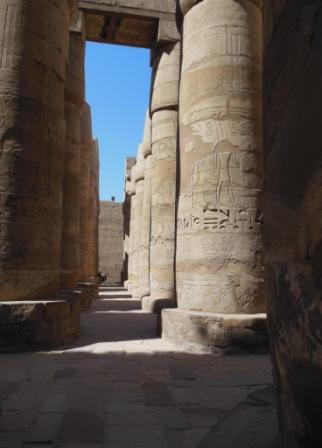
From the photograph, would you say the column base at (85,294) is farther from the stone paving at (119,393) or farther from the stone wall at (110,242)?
the stone wall at (110,242)

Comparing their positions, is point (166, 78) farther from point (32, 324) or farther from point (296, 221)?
point (296, 221)

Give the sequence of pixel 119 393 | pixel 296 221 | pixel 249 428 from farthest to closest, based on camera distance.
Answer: pixel 119 393, pixel 249 428, pixel 296 221

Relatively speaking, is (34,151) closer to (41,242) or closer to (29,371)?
(41,242)

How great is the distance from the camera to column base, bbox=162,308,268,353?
529 cm

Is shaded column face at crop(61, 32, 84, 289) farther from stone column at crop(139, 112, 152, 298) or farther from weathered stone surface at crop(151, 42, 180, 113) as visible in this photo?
stone column at crop(139, 112, 152, 298)

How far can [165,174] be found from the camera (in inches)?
416

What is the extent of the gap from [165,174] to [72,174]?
7.61ft

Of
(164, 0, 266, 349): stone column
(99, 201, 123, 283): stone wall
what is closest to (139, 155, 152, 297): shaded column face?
(164, 0, 266, 349): stone column

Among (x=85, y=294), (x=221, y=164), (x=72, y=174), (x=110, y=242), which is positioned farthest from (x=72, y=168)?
(x=110, y=242)

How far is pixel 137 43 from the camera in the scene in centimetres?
1169

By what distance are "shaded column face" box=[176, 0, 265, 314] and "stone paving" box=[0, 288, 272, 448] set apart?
929mm

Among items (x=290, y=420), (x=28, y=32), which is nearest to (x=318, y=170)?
(x=290, y=420)

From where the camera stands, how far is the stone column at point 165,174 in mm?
10414

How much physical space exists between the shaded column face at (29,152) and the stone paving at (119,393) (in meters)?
1.15
